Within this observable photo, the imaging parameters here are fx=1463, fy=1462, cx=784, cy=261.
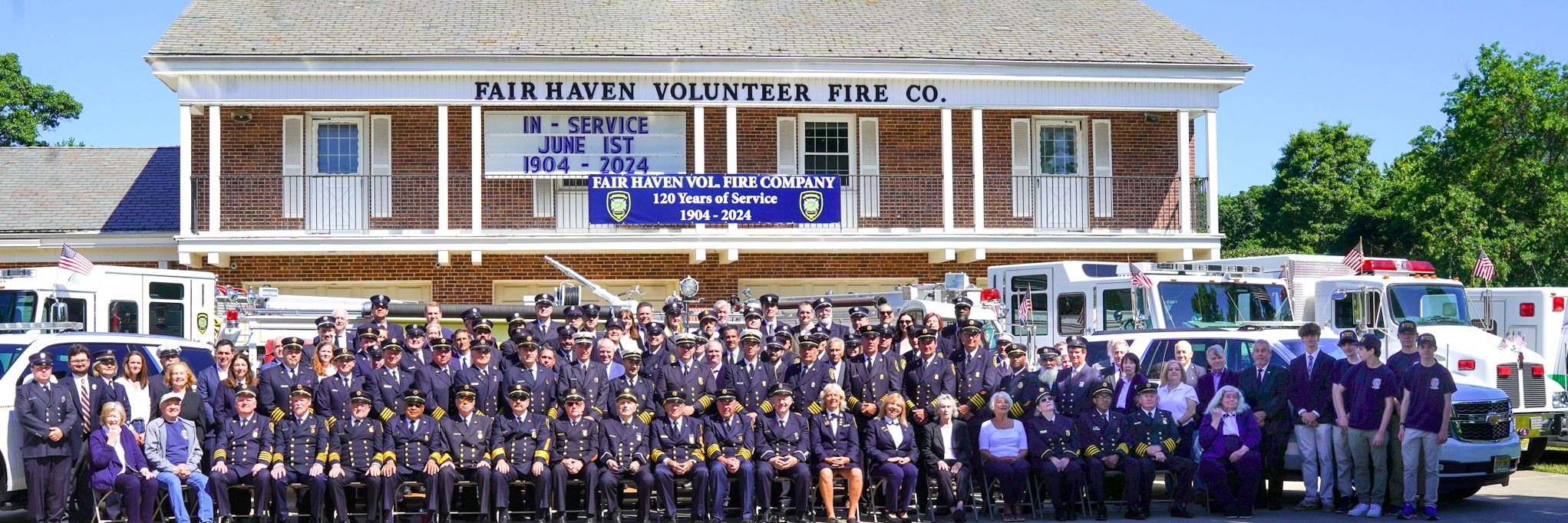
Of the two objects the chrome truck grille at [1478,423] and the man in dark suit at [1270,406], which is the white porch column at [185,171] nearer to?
the man in dark suit at [1270,406]

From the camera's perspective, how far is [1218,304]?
15.7 m

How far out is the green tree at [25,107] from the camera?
119ft

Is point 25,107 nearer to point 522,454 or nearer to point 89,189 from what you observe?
point 89,189

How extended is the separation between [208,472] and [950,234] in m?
12.4

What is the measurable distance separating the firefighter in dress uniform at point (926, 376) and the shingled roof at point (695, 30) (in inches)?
377

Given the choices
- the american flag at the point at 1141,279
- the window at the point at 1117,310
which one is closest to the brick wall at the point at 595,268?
the window at the point at 1117,310

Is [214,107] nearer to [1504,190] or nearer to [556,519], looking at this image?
[556,519]

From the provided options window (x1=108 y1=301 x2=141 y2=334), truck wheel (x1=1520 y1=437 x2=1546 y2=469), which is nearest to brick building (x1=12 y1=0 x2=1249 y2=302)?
window (x1=108 y1=301 x2=141 y2=334)

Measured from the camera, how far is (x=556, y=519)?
37.4ft

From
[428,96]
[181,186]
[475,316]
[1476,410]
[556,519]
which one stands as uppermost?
[428,96]

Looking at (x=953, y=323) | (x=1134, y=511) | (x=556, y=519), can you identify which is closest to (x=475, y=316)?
Result: (x=556, y=519)

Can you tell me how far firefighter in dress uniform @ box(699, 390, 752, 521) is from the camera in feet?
Answer: 36.8

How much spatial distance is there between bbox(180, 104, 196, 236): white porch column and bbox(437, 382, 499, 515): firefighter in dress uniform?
35.6 feet

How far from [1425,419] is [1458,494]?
1.64m
